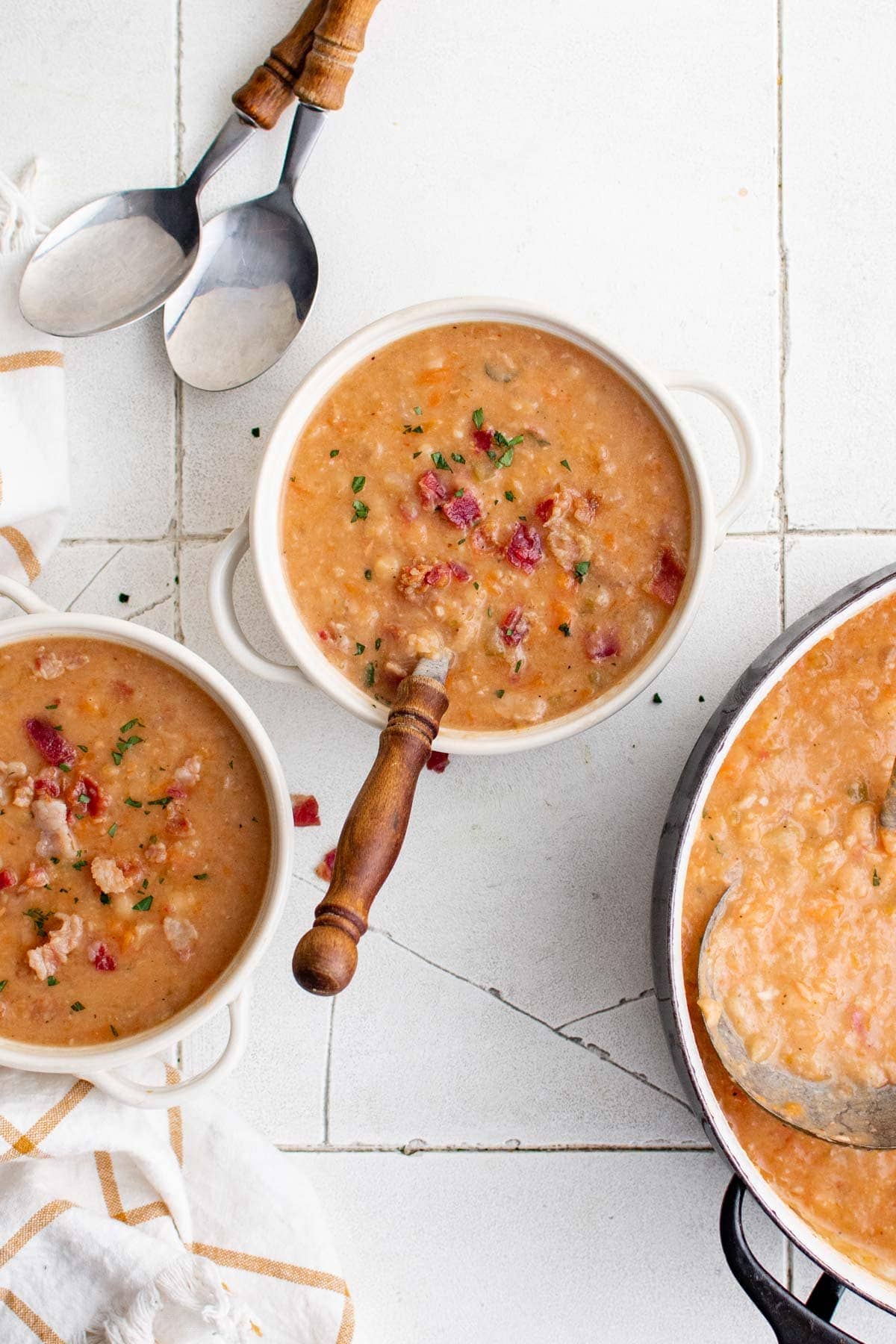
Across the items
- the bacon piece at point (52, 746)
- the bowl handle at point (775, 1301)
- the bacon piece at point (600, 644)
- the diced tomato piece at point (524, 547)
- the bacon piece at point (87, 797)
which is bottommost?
the bowl handle at point (775, 1301)

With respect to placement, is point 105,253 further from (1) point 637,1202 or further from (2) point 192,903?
(1) point 637,1202

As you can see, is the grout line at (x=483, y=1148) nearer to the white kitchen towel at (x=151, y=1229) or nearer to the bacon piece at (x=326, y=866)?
the white kitchen towel at (x=151, y=1229)

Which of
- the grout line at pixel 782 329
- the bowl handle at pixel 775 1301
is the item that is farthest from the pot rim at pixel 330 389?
the bowl handle at pixel 775 1301

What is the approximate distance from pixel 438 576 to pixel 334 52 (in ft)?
3.04

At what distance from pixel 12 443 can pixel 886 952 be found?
1675mm

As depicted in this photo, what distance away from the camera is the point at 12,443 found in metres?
1.97

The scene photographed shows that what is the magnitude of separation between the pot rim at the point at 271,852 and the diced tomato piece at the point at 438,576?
342 mm

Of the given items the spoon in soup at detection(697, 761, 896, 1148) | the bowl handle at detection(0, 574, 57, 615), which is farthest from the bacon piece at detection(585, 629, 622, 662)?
the bowl handle at detection(0, 574, 57, 615)

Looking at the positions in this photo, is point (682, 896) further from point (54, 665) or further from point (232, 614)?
point (54, 665)

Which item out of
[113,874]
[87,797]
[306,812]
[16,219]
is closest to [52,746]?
[87,797]

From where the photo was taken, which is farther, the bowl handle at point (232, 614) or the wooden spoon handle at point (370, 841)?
→ the bowl handle at point (232, 614)

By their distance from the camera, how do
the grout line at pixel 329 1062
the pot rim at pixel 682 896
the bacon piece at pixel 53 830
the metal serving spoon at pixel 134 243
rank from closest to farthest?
the pot rim at pixel 682 896, the bacon piece at pixel 53 830, the metal serving spoon at pixel 134 243, the grout line at pixel 329 1062

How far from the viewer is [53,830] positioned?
177 cm

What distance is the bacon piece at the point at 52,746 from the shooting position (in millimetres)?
1766
